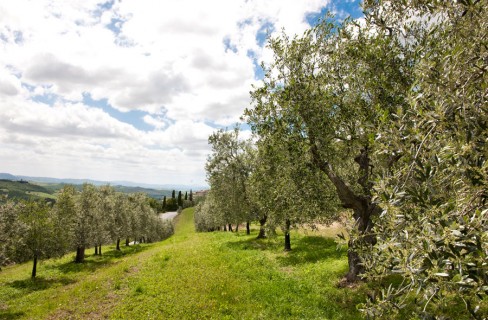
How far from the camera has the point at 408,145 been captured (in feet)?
16.9

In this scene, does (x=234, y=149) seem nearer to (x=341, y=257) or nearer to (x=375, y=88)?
(x=341, y=257)

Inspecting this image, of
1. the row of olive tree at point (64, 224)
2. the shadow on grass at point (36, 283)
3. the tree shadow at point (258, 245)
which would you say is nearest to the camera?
the shadow on grass at point (36, 283)

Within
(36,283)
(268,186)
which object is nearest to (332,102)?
(268,186)

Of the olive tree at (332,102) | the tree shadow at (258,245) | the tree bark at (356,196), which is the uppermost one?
the olive tree at (332,102)

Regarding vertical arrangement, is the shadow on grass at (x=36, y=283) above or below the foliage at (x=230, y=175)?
below

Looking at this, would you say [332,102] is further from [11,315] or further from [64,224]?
[64,224]

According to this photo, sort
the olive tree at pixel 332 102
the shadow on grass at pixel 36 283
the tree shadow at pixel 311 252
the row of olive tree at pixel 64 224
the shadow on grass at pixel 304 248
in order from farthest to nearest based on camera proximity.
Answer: the row of olive tree at pixel 64 224, the shadow on grass at pixel 36 283, the shadow on grass at pixel 304 248, the tree shadow at pixel 311 252, the olive tree at pixel 332 102

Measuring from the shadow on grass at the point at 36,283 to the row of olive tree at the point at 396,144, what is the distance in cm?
2851

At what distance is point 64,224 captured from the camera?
4975 cm

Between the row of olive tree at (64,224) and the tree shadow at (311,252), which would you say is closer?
the tree shadow at (311,252)

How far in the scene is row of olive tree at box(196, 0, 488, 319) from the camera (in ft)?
13.8

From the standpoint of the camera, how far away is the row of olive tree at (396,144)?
421 centimetres

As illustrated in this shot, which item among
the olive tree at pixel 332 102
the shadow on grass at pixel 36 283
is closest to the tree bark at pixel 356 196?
the olive tree at pixel 332 102

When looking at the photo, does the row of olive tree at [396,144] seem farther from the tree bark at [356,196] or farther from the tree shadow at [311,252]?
the tree shadow at [311,252]
